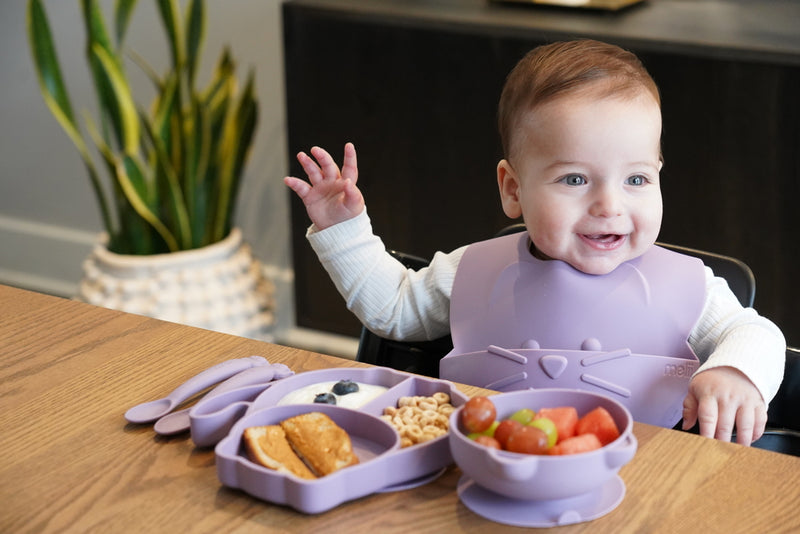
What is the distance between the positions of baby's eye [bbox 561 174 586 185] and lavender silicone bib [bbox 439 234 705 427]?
10 centimetres

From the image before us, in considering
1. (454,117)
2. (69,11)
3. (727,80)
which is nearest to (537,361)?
(727,80)

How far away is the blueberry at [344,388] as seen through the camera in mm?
940

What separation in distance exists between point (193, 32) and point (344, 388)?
1.83 m

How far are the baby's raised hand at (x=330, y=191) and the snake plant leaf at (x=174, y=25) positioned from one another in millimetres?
1327

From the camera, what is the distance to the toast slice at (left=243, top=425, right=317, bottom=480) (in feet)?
2.64

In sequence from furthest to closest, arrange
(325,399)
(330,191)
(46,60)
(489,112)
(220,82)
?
(220,82) → (46,60) → (489,112) → (330,191) → (325,399)

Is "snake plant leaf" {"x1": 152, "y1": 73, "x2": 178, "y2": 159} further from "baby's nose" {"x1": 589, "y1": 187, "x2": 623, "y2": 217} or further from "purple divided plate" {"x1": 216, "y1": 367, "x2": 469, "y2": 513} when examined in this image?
"purple divided plate" {"x1": 216, "y1": 367, "x2": 469, "y2": 513}

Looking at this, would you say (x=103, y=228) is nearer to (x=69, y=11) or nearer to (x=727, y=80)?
(x=69, y=11)

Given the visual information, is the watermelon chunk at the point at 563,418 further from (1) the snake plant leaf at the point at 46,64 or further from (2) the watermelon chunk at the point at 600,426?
(1) the snake plant leaf at the point at 46,64

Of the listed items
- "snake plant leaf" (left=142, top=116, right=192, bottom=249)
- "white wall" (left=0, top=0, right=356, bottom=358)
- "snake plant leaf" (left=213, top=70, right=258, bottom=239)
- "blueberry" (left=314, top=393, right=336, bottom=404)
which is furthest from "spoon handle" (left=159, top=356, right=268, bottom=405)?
"white wall" (left=0, top=0, right=356, bottom=358)

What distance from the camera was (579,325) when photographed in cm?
124

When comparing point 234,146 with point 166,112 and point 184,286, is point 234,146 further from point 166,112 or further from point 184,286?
point 184,286

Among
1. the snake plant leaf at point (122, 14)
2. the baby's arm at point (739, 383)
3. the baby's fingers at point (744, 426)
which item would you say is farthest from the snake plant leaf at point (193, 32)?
the baby's fingers at point (744, 426)

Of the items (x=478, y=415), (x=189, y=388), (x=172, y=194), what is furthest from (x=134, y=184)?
(x=478, y=415)
